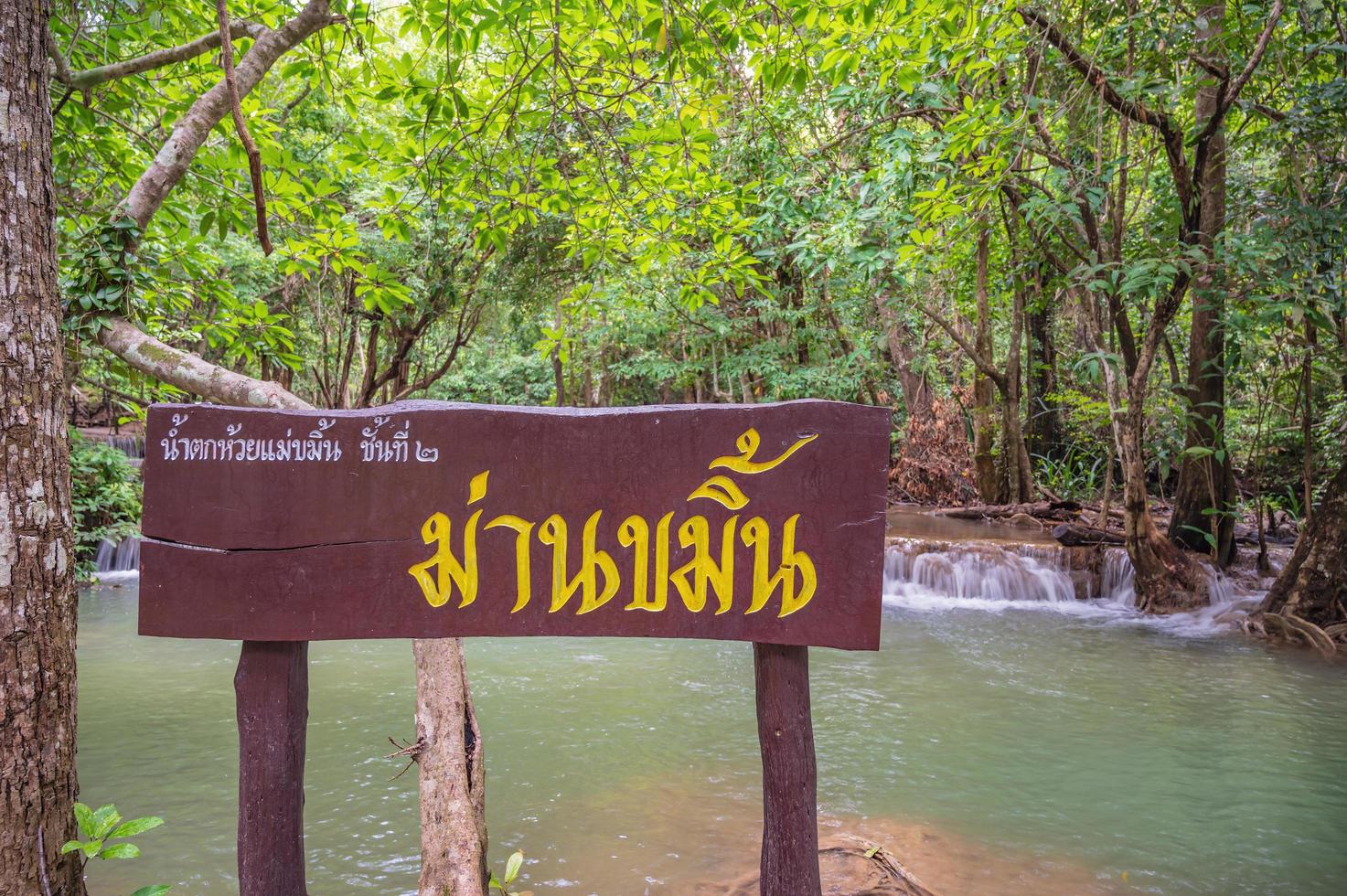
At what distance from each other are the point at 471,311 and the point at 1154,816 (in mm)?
11253

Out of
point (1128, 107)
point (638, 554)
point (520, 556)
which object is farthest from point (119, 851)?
point (1128, 107)

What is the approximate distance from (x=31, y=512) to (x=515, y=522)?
103 cm

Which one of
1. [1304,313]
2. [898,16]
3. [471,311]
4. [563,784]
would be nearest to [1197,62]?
[1304,313]

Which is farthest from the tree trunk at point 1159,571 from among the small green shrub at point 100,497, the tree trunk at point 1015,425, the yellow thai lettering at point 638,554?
the small green shrub at point 100,497

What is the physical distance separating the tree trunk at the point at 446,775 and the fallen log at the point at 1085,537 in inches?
292

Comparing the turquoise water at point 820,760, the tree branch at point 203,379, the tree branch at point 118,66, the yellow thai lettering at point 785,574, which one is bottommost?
the turquoise water at point 820,760

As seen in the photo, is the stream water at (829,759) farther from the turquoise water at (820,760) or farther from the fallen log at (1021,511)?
the fallen log at (1021,511)

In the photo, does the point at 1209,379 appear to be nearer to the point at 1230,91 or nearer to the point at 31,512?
the point at 1230,91

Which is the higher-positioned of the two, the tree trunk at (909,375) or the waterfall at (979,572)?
the tree trunk at (909,375)

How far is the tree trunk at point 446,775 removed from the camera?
96.7 inches

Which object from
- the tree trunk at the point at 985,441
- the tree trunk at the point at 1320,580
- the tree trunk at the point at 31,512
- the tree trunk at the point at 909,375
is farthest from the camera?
the tree trunk at the point at 909,375

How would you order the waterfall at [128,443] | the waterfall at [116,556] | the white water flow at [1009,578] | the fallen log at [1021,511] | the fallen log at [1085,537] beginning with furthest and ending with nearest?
the waterfall at [128,443], the fallen log at [1021,511], the waterfall at [116,556], the fallen log at [1085,537], the white water flow at [1009,578]

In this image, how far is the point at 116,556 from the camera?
9.72 metres

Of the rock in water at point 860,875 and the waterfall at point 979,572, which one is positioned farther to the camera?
the waterfall at point 979,572
